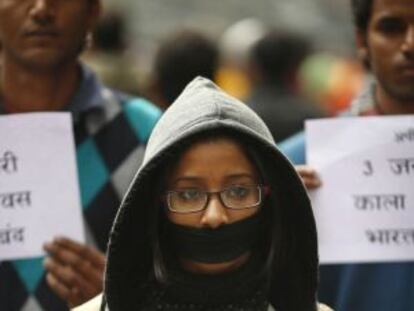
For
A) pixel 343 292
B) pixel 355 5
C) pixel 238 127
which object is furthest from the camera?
pixel 355 5

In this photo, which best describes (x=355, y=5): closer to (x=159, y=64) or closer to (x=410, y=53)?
(x=410, y=53)

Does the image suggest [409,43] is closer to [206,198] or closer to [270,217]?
[270,217]

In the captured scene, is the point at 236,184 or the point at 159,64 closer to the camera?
the point at 236,184

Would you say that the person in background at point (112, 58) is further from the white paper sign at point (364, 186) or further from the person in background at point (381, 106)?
the white paper sign at point (364, 186)

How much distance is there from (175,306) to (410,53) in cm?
152

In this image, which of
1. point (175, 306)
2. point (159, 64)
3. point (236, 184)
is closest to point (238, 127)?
point (236, 184)

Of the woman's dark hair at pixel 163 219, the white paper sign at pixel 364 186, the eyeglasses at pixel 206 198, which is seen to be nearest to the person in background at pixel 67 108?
the white paper sign at pixel 364 186

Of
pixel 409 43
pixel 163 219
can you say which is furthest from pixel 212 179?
pixel 409 43

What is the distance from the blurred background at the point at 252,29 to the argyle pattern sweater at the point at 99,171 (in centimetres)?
492

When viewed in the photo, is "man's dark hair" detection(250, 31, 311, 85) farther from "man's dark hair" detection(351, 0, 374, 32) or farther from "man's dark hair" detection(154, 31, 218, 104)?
"man's dark hair" detection(351, 0, 374, 32)

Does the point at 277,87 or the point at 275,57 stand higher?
the point at 275,57

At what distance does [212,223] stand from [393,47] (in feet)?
4.72

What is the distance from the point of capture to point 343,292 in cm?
581

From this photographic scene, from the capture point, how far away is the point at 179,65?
26.8 ft
